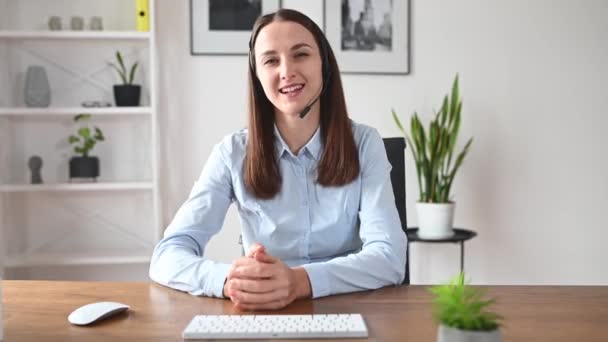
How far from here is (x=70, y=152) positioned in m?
3.20

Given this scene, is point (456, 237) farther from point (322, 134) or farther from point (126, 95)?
point (126, 95)

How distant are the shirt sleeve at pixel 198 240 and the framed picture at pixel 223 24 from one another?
62.2 inches

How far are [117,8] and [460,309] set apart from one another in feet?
9.27

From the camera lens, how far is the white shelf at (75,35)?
2977 mm

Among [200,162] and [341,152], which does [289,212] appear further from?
[200,162]

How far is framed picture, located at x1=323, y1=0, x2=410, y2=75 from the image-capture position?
329 centimetres

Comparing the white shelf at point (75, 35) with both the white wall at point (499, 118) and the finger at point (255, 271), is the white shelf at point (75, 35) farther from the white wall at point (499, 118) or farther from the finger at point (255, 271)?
the finger at point (255, 271)

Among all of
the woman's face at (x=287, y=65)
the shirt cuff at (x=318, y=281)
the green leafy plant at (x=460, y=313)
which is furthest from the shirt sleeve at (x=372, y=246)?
the green leafy plant at (x=460, y=313)

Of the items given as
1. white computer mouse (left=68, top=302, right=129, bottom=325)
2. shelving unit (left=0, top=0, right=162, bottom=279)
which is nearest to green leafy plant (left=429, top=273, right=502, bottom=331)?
white computer mouse (left=68, top=302, right=129, bottom=325)

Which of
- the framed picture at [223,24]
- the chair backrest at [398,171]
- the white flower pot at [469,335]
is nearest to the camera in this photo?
the white flower pot at [469,335]

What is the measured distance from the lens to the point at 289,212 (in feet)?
5.57

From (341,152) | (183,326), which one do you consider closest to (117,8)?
(341,152)

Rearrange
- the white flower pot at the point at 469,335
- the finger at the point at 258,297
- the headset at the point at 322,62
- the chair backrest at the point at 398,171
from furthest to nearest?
the chair backrest at the point at 398,171, the headset at the point at 322,62, the finger at the point at 258,297, the white flower pot at the point at 469,335

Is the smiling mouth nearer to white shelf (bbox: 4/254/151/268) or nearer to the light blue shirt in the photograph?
the light blue shirt
